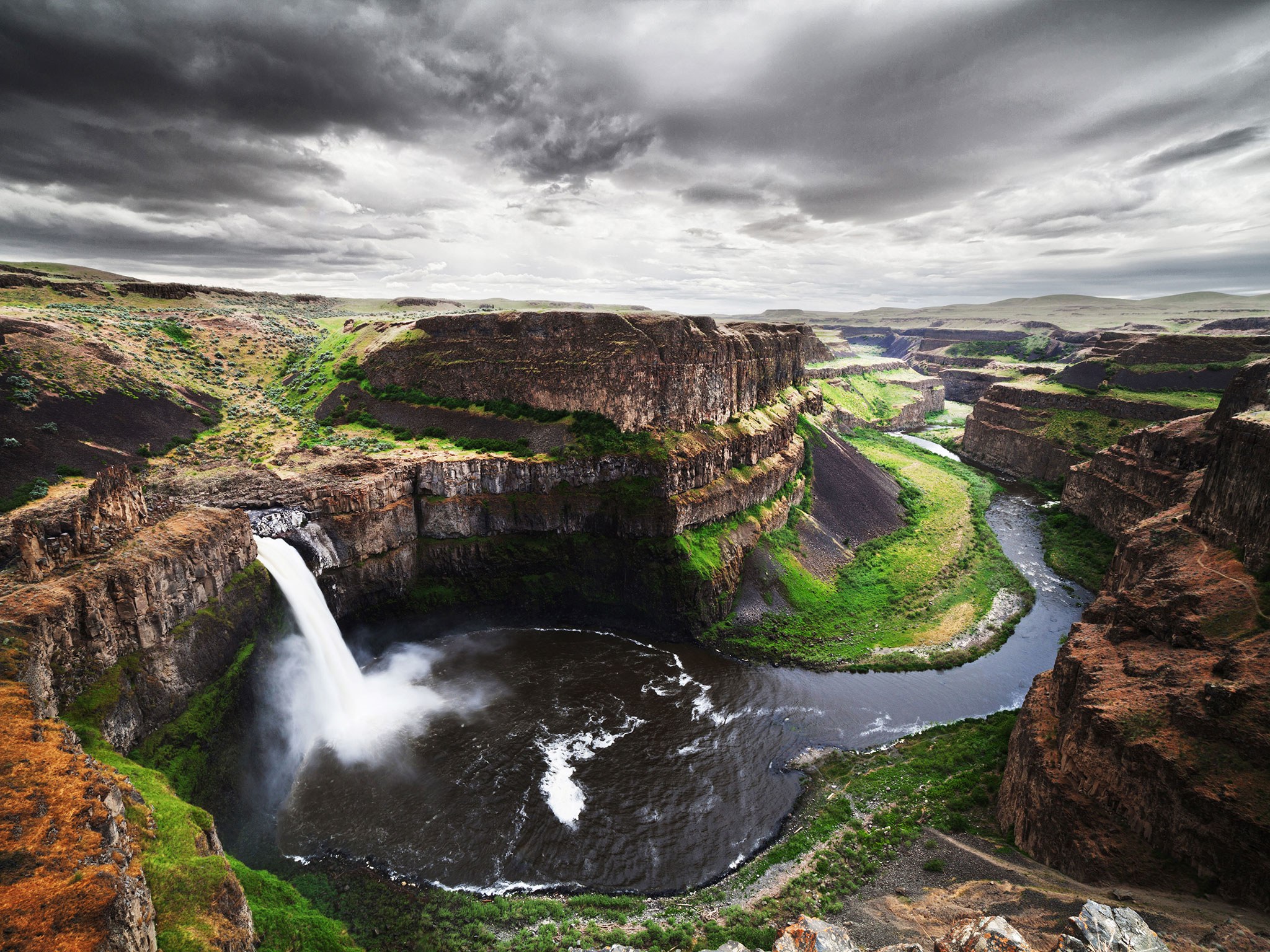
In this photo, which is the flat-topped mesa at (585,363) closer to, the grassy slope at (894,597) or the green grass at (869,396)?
the grassy slope at (894,597)

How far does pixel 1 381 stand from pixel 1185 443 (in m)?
92.6

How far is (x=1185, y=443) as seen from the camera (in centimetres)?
4512

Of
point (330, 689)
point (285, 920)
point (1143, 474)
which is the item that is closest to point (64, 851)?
point (285, 920)

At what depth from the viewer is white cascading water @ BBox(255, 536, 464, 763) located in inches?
1093

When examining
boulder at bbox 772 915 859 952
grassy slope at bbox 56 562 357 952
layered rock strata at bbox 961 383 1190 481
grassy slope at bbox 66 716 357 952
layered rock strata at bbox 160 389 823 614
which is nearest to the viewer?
boulder at bbox 772 915 859 952

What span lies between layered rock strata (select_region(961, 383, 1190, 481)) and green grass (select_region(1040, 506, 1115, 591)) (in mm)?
15723

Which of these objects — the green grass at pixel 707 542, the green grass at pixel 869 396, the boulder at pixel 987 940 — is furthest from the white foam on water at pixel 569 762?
the green grass at pixel 869 396

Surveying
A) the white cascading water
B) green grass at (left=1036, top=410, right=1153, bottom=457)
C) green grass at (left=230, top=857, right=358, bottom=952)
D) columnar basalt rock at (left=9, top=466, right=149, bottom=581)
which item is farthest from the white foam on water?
green grass at (left=1036, top=410, right=1153, bottom=457)

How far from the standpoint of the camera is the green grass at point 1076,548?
47656mm

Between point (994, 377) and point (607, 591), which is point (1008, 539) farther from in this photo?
point (994, 377)

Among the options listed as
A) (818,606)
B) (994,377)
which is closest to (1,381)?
(818,606)

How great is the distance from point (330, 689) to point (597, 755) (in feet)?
52.6

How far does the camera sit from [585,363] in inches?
1793

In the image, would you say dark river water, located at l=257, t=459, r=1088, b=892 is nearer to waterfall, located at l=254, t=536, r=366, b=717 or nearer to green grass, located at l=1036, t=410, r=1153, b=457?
waterfall, located at l=254, t=536, r=366, b=717
